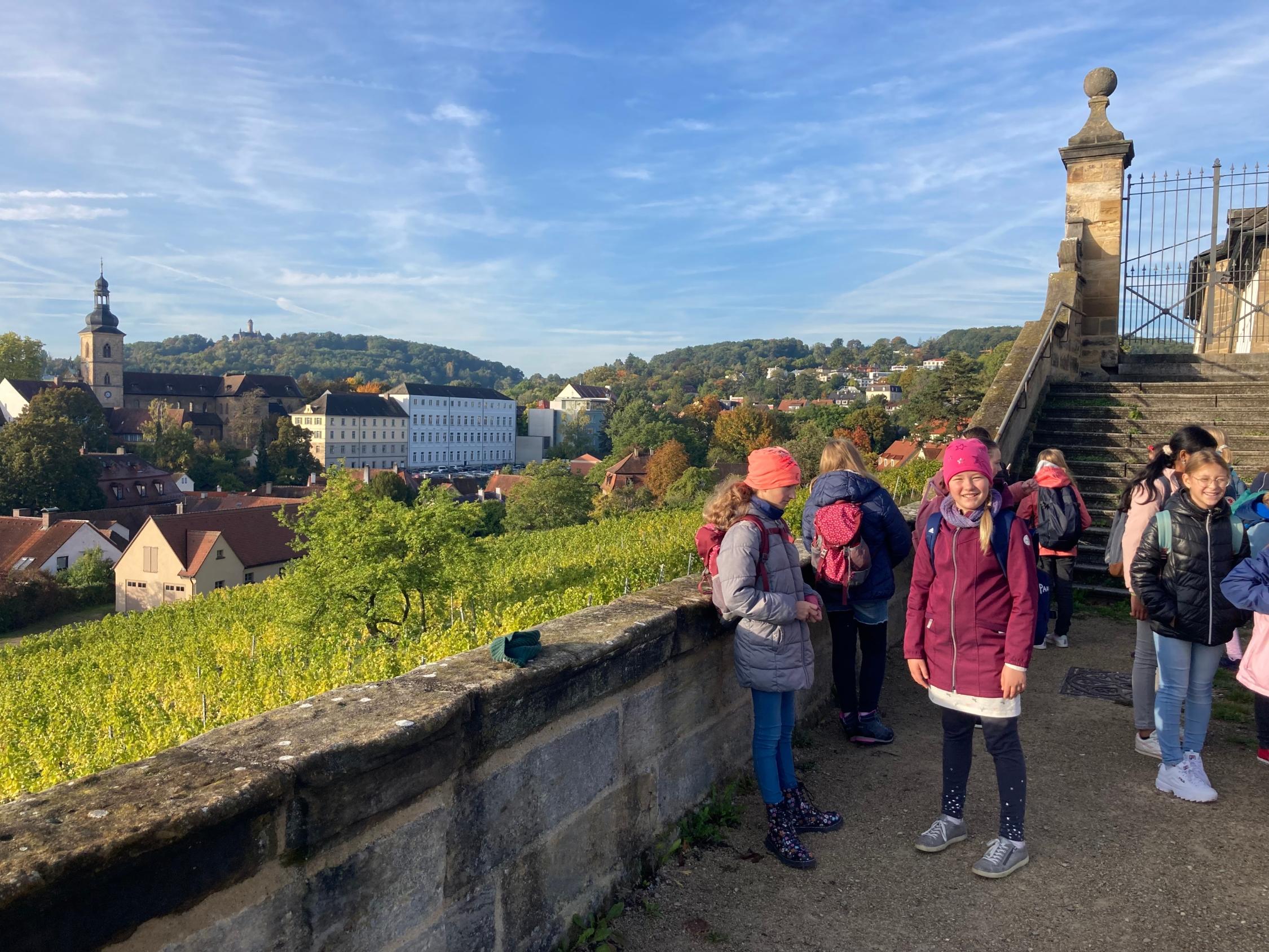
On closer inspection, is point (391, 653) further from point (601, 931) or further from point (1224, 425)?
point (1224, 425)

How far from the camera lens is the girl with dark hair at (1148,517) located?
191 inches

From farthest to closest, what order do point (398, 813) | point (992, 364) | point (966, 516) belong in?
point (992, 364)
point (966, 516)
point (398, 813)

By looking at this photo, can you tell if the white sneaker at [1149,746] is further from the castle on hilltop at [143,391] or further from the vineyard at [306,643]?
the castle on hilltop at [143,391]

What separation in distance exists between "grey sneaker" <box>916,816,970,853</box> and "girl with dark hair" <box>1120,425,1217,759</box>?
1659 mm

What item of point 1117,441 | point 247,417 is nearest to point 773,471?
point 1117,441

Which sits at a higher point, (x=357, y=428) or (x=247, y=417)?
(x=247, y=417)

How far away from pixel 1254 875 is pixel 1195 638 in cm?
120

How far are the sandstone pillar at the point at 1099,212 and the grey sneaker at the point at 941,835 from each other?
1120 cm

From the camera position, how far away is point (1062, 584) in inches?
279

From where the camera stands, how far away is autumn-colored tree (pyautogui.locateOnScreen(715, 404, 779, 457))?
87375mm

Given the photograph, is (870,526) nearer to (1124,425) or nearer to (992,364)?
(1124,425)

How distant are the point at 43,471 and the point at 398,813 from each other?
77.0 m

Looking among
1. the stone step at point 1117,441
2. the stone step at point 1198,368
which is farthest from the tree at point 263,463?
the stone step at point 1117,441

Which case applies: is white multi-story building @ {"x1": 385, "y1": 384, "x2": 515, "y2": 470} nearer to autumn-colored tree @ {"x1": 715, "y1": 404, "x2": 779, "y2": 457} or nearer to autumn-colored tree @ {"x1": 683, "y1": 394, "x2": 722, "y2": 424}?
autumn-colored tree @ {"x1": 683, "y1": 394, "x2": 722, "y2": 424}
